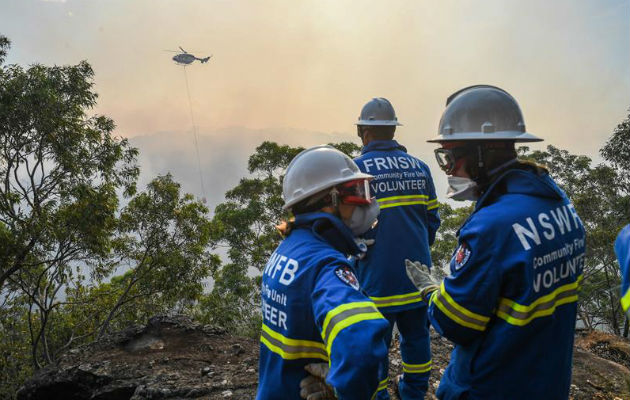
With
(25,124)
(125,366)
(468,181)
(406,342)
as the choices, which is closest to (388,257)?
(406,342)

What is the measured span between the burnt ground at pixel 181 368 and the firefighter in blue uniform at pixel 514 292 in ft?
8.51

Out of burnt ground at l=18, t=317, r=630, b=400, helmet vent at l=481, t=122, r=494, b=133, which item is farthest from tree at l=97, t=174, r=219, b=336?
helmet vent at l=481, t=122, r=494, b=133

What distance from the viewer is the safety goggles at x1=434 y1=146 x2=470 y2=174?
217 centimetres

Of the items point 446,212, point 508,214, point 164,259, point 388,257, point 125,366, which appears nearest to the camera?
point 508,214

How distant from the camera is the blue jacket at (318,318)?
128cm

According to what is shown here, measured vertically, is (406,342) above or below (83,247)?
below

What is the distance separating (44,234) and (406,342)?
367 inches

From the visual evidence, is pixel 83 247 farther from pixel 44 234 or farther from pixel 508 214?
pixel 508 214

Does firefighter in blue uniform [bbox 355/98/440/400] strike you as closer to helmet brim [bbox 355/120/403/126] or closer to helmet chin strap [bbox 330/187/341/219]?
helmet brim [bbox 355/120/403/126]

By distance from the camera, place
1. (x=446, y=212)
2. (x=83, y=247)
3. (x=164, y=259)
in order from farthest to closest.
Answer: (x=446, y=212) < (x=164, y=259) < (x=83, y=247)

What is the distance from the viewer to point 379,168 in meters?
3.48

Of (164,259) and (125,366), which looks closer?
(125,366)

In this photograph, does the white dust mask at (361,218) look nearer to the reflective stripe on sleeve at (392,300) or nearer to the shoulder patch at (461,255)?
the shoulder patch at (461,255)

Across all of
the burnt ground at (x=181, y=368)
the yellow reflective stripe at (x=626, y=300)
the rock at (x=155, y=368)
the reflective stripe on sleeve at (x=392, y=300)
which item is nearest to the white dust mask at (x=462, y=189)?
the yellow reflective stripe at (x=626, y=300)
